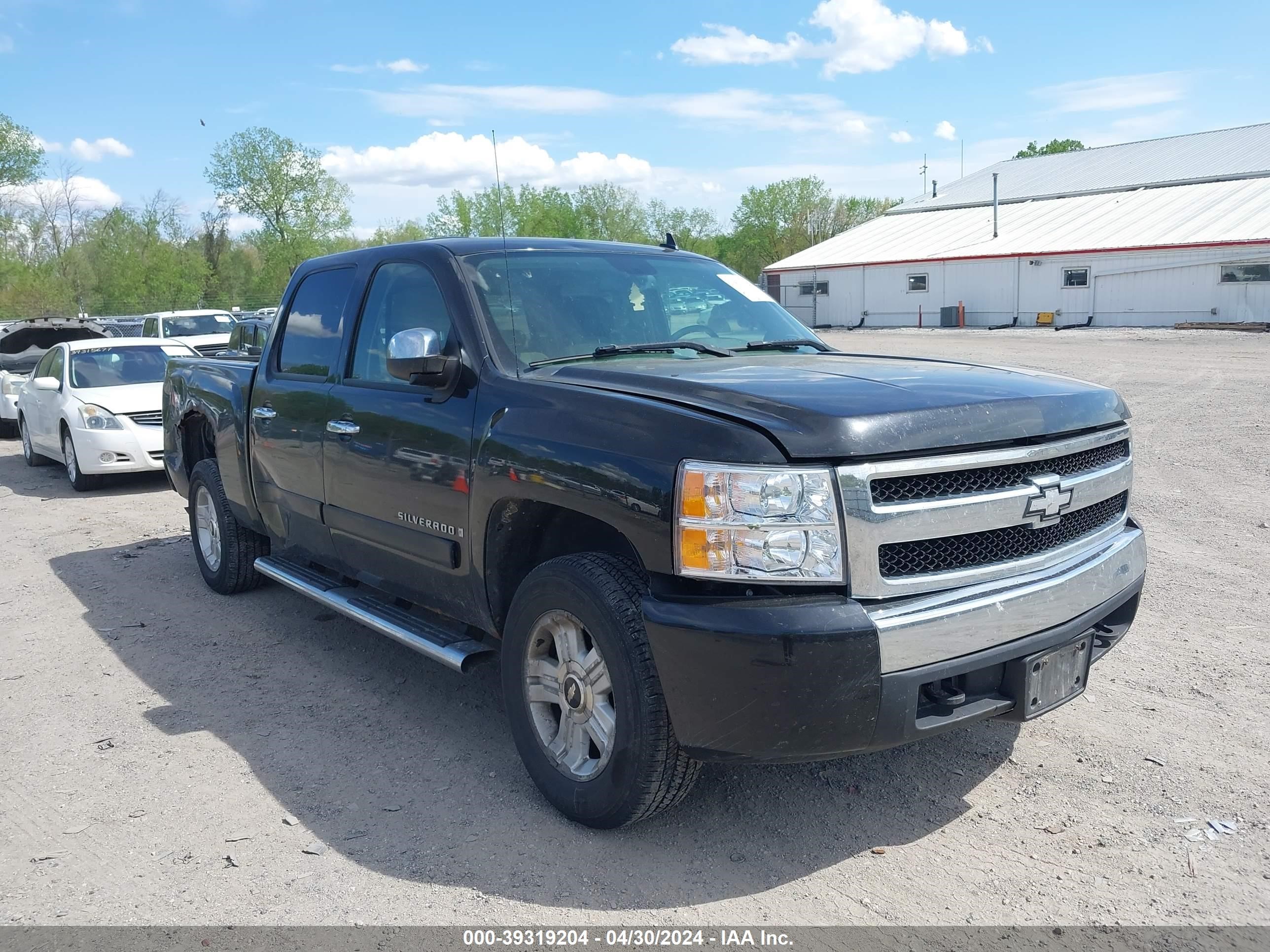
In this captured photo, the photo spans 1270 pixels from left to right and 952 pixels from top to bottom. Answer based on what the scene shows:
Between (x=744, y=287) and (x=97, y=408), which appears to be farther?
(x=97, y=408)

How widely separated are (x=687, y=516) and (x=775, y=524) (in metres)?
0.25

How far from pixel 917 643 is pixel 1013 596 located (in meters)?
0.42

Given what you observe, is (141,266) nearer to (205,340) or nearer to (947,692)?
(205,340)

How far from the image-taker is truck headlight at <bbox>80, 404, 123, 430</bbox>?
1112 centimetres

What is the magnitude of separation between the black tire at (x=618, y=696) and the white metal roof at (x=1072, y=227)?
33.1 metres

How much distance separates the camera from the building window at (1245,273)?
99.1ft

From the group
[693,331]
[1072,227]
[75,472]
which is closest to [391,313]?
[693,331]

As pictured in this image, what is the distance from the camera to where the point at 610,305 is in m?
4.44

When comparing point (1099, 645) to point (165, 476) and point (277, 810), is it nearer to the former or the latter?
point (277, 810)

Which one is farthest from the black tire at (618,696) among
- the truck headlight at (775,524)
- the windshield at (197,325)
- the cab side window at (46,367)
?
the windshield at (197,325)

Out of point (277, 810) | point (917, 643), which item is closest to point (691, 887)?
point (917, 643)

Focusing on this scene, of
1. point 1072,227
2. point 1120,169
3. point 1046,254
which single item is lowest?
point 1046,254

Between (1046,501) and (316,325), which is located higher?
(316,325)

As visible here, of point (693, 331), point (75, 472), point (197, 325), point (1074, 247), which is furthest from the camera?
point (1074, 247)
